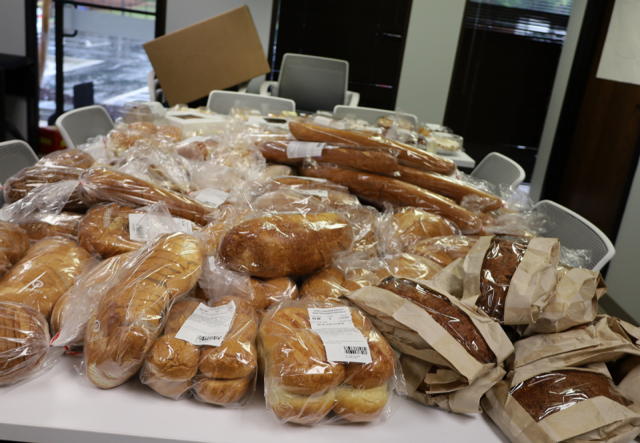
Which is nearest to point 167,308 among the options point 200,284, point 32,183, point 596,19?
point 200,284

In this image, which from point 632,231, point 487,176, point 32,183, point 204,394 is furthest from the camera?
point 632,231

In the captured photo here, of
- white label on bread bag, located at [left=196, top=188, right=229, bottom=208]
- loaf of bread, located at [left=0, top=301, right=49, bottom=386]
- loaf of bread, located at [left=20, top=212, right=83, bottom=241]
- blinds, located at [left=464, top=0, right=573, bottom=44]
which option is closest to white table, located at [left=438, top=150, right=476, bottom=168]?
→ white label on bread bag, located at [left=196, top=188, right=229, bottom=208]

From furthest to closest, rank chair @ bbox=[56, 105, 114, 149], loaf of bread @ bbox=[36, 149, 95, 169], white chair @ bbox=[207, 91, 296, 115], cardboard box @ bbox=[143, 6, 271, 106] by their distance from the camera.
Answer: cardboard box @ bbox=[143, 6, 271, 106] < white chair @ bbox=[207, 91, 296, 115] < chair @ bbox=[56, 105, 114, 149] < loaf of bread @ bbox=[36, 149, 95, 169]

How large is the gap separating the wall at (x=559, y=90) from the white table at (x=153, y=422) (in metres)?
4.46

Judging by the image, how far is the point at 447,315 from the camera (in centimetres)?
84

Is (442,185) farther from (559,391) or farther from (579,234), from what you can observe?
(559,391)

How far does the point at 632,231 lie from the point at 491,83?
2.71 meters

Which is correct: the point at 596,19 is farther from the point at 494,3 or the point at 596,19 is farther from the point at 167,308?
the point at 167,308

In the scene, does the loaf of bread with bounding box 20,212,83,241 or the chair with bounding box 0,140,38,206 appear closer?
the loaf of bread with bounding box 20,212,83,241

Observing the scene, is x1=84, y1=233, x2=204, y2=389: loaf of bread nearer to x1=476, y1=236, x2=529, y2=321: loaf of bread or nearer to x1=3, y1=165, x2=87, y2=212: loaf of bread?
x1=3, y1=165, x2=87, y2=212: loaf of bread

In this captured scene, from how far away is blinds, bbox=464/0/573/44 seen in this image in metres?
5.08

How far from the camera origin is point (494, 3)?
5082 mm

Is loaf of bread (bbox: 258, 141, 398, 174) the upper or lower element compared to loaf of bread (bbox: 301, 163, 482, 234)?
upper

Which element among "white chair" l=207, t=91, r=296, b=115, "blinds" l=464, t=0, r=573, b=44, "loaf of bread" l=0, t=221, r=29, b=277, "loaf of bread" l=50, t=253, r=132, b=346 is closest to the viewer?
"loaf of bread" l=50, t=253, r=132, b=346
